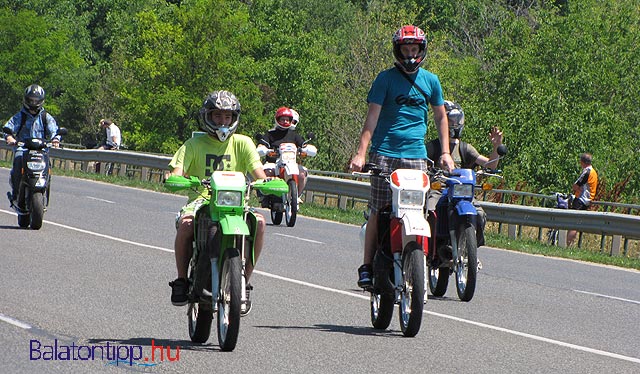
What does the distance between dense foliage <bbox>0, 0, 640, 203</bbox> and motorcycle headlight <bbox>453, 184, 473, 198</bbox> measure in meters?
18.1

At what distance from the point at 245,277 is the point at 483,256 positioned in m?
10.2

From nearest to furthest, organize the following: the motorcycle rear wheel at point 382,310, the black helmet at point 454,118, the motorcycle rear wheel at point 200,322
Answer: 1. the motorcycle rear wheel at point 200,322
2. the motorcycle rear wheel at point 382,310
3. the black helmet at point 454,118

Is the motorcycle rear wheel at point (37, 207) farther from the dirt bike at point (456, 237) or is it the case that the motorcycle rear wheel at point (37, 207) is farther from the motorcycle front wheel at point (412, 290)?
the motorcycle front wheel at point (412, 290)

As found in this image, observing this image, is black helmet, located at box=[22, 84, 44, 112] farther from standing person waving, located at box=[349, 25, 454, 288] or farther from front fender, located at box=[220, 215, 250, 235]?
front fender, located at box=[220, 215, 250, 235]

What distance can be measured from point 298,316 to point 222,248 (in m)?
2.29

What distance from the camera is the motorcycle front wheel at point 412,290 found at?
9.27 metres

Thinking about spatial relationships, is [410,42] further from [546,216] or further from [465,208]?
[546,216]

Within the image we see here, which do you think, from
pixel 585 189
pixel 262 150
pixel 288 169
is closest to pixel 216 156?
pixel 262 150

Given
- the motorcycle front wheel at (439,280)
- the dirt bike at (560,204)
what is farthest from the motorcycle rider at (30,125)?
the dirt bike at (560,204)

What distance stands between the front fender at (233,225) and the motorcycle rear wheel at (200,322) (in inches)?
24.4

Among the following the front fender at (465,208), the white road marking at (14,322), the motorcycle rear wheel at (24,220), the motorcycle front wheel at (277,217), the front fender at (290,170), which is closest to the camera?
the white road marking at (14,322)

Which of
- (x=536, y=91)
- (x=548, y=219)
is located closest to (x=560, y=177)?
(x=536, y=91)

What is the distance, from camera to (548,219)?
21.6m

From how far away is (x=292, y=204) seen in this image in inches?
842
